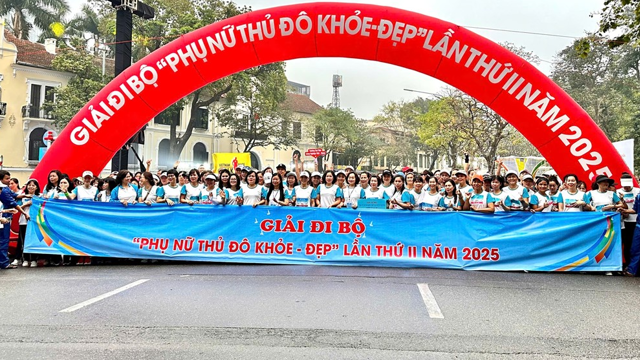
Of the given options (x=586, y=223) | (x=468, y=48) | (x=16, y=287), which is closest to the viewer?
(x=16, y=287)

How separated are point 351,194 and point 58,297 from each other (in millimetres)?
4634

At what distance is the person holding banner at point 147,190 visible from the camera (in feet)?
27.7

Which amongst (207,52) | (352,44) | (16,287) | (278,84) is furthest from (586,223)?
(278,84)

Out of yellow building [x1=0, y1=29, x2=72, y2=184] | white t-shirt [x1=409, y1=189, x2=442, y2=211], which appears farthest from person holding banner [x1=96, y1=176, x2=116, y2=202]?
yellow building [x1=0, y1=29, x2=72, y2=184]

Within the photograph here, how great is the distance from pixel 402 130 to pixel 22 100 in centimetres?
3572

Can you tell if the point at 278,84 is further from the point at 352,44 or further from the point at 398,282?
the point at 398,282

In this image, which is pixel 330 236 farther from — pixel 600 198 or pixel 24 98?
pixel 24 98

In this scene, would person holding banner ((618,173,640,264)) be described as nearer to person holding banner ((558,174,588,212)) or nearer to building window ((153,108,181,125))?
person holding banner ((558,174,588,212))

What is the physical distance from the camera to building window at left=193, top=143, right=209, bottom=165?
4134cm

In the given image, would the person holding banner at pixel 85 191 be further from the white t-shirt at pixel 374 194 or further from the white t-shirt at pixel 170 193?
the white t-shirt at pixel 374 194

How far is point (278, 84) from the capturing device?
33781mm

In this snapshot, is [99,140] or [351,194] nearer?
[351,194]

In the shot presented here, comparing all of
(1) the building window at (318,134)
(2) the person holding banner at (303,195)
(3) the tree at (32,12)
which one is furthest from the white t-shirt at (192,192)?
(1) the building window at (318,134)

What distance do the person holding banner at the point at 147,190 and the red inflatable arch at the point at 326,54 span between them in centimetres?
131
